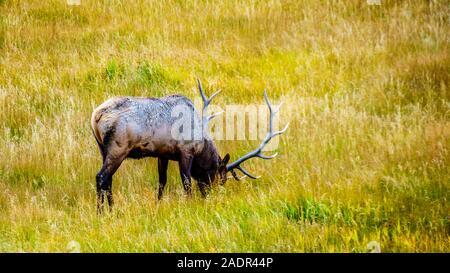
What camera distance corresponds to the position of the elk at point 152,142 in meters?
7.57

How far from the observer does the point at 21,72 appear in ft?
Answer: 38.7

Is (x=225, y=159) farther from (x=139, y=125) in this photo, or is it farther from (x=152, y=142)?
(x=139, y=125)

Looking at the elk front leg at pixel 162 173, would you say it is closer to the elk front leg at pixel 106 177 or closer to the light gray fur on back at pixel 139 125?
the light gray fur on back at pixel 139 125

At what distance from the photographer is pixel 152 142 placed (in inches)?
309

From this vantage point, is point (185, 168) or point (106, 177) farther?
point (185, 168)

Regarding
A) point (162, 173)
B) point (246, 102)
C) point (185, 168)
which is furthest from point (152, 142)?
point (246, 102)

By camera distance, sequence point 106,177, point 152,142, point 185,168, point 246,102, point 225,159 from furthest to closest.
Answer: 1. point 246,102
2. point 225,159
3. point 185,168
4. point 152,142
5. point 106,177

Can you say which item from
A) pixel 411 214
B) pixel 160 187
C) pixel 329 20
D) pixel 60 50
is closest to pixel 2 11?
pixel 60 50

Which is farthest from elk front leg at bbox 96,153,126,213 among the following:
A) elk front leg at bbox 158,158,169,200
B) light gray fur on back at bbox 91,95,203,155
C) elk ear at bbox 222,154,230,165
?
elk ear at bbox 222,154,230,165

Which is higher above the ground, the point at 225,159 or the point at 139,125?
the point at 139,125

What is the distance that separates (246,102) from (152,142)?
9.41 ft

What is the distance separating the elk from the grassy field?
273 mm

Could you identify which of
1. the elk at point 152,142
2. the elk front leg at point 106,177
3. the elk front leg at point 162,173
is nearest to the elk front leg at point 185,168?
the elk at point 152,142

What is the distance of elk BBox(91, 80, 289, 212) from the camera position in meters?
7.57
